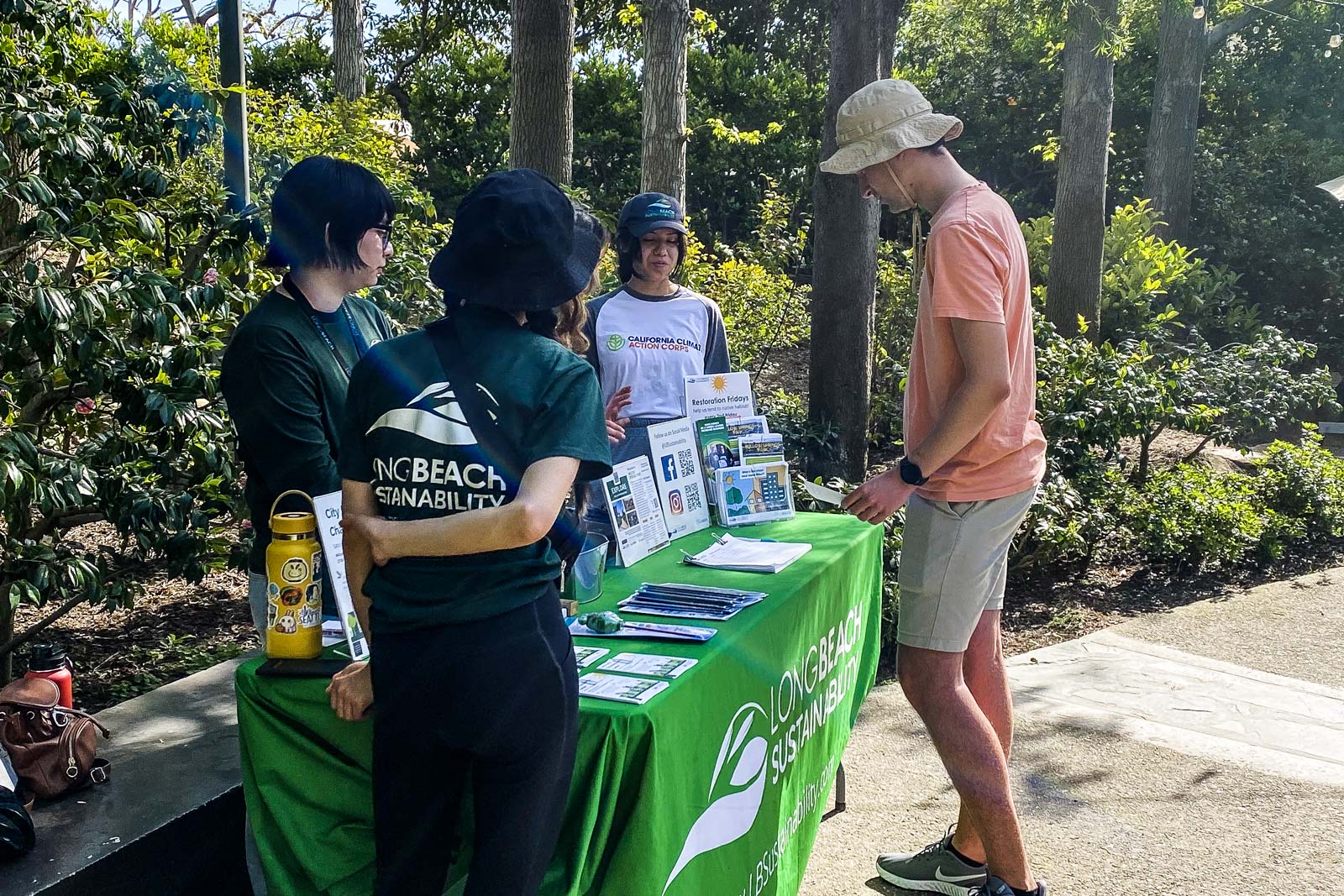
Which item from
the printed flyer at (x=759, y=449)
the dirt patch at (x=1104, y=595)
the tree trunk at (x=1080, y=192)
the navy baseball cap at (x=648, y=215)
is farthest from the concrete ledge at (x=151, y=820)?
the tree trunk at (x=1080, y=192)

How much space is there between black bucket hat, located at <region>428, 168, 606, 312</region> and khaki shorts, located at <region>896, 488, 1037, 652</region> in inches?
58.4

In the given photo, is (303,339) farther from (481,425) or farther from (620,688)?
(620,688)

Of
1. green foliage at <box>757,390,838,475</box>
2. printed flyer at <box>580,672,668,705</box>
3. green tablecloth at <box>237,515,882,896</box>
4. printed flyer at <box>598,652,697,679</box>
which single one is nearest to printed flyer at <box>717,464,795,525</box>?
green tablecloth at <box>237,515,882,896</box>

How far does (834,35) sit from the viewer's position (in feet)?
22.6

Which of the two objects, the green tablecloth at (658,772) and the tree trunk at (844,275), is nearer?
the green tablecloth at (658,772)

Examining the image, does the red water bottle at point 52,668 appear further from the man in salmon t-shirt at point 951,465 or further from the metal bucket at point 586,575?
the man in salmon t-shirt at point 951,465

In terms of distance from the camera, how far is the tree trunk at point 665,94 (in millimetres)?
7820

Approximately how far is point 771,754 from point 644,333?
1.63m

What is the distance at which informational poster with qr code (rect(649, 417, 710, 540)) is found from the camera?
Result: 11.5 ft

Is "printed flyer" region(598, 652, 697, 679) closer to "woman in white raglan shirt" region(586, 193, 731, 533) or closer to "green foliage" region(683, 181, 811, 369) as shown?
"woman in white raglan shirt" region(586, 193, 731, 533)

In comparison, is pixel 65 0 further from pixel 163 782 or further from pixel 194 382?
pixel 163 782

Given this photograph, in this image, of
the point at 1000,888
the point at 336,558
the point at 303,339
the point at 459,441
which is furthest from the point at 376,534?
the point at 1000,888

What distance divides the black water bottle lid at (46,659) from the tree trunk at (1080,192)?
31.7 ft

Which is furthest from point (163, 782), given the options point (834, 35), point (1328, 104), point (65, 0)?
point (1328, 104)
